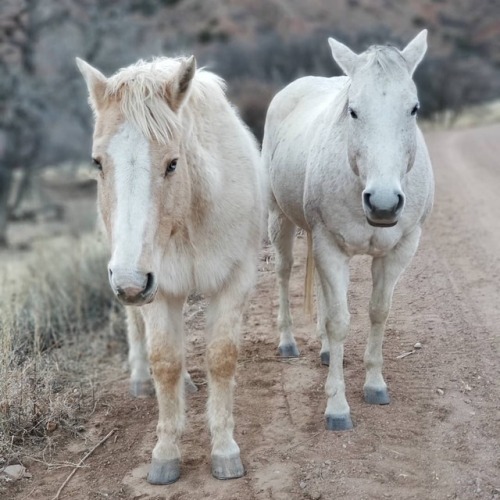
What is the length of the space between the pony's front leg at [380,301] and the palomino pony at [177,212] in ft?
2.82

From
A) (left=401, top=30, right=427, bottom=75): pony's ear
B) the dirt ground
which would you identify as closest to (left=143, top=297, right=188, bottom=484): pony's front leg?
the dirt ground

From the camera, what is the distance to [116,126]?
3650 millimetres

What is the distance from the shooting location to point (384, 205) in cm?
387

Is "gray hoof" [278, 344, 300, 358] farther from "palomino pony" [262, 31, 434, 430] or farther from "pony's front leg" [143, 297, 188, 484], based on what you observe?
"pony's front leg" [143, 297, 188, 484]

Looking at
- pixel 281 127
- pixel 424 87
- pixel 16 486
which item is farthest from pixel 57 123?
pixel 16 486

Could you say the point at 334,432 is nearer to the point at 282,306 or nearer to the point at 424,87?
the point at 282,306

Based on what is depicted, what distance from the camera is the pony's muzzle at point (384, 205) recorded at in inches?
153

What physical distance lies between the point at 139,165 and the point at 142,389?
278 cm

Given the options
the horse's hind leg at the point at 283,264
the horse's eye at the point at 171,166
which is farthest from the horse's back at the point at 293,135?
the horse's eye at the point at 171,166

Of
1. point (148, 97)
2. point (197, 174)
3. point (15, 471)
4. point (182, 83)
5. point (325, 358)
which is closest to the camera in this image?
point (148, 97)

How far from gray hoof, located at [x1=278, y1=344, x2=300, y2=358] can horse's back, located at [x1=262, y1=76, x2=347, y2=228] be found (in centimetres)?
102

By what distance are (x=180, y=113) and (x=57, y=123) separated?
18298 millimetres

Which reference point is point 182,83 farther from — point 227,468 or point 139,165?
point 227,468

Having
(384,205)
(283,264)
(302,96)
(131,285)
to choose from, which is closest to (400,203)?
(384,205)
